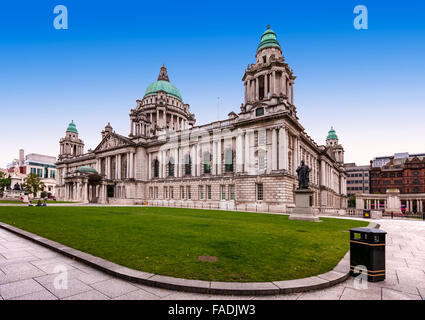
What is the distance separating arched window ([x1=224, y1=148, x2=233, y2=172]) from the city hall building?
0.18 meters

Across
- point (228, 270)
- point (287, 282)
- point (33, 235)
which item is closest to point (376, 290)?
point (287, 282)

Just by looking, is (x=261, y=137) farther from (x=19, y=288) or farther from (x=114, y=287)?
(x=19, y=288)

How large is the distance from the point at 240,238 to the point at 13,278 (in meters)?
7.59

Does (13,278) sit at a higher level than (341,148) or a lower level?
lower

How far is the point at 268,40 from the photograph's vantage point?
4206 cm

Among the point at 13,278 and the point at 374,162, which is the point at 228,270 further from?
the point at 374,162

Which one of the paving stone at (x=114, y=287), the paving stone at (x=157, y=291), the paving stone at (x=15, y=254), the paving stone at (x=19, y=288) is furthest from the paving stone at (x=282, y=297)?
the paving stone at (x=15, y=254)

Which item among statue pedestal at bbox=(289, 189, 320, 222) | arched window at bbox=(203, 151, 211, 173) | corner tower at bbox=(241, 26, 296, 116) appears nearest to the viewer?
statue pedestal at bbox=(289, 189, 320, 222)

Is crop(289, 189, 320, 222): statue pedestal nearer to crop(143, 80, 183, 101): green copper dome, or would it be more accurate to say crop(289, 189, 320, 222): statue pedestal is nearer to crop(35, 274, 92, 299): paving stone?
crop(35, 274, 92, 299): paving stone

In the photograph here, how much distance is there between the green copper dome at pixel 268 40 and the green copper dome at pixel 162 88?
4465 centimetres

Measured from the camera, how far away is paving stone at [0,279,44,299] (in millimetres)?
4645

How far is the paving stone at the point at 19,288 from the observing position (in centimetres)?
464

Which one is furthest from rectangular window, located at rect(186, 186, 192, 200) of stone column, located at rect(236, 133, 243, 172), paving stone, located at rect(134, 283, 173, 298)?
paving stone, located at rect(134, 283, 173, 298)
